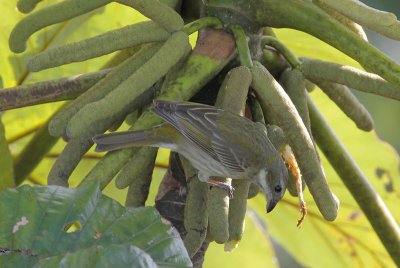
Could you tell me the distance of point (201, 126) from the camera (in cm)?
183

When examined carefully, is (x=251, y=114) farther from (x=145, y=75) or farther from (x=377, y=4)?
(x=377, y=4)

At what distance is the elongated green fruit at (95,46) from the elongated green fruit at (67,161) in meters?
0.13

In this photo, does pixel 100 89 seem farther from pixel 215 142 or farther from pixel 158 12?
pixel 215 142

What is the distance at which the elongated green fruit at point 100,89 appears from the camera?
145cm

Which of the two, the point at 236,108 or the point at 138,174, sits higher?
the point at 236,108

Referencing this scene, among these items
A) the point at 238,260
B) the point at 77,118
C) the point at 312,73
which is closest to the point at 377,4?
the point at 238,260

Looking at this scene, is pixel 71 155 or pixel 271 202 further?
pixel 271 202

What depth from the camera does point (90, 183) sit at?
1297 mm

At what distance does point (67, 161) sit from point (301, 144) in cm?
38

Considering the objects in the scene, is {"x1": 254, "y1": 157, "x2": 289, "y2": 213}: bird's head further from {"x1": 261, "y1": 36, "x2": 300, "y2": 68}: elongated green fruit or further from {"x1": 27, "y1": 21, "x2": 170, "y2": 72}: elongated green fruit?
{"x1": 27, "y1": 21, "x2": 170, "y2": 72}: elongated green fruit

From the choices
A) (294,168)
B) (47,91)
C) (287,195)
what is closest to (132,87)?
(47,91)

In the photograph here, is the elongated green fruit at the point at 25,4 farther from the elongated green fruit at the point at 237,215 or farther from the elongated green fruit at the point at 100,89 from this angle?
the elongated green fruit at the point at 237,215


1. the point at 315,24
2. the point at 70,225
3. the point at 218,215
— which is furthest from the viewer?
the point at 315,24

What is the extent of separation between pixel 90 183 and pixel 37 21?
1.06ft
